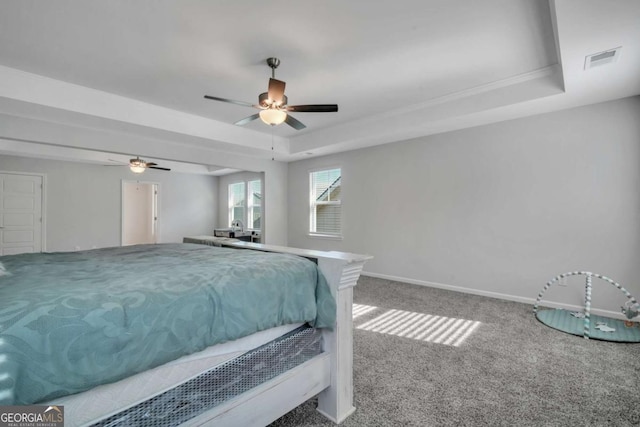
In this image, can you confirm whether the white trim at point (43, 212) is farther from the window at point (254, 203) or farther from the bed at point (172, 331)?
the bed at point (172, 331)

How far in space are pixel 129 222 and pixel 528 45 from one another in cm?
966

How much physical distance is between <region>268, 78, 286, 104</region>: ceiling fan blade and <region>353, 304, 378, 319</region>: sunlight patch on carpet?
8.06ft

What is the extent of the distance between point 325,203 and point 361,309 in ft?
9.80

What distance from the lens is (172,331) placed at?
1.11m

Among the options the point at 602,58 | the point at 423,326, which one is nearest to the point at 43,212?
the point at 423,326

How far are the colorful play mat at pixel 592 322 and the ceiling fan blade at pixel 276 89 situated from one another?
11.7ft

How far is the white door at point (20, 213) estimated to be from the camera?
5934 mm

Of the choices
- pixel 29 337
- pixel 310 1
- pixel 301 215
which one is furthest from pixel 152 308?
pixel 301 215

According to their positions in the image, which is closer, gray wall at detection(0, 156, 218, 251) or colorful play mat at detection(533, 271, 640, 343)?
colorful play mat at detection(533, 271, 640, 343)

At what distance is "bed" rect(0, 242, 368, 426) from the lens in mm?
Answer: 888

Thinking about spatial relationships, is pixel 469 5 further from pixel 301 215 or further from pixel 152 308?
pixel 301 215

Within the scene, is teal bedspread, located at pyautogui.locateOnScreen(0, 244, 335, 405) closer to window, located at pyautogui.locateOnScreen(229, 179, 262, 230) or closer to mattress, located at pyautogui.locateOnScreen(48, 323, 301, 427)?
mattress, located at pyautogui.locateOnScreen(48, 323, 301, 427)

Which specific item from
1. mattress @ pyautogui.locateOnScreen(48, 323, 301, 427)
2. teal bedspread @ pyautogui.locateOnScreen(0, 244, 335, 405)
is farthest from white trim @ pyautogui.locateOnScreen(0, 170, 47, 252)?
mattress @ pyautogui.locateOnScreen(48, 323, 301, 427)

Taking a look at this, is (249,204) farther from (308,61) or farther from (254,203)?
(308,61)
